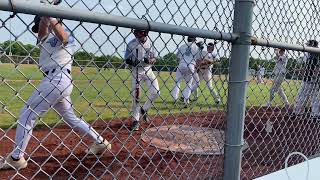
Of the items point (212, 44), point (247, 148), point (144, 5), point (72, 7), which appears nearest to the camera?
point (72, 7)

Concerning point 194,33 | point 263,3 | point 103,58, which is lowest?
point 103,58

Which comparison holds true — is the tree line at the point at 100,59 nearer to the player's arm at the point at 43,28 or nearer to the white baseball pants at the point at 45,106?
the player's arm at the point at 43,28

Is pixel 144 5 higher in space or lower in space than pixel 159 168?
higher

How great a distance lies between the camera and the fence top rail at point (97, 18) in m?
1.52

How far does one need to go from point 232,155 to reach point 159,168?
217cm

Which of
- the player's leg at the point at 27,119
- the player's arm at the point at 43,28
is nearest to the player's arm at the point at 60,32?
the player's arm at the point at 43,28

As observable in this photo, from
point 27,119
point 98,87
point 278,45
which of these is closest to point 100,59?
point 278,45

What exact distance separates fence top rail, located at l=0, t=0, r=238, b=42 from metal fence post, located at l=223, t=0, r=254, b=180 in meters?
0.16

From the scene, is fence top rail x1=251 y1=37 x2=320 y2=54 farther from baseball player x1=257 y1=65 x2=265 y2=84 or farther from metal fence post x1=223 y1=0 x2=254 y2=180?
baseball player x1=257 y1=65 x2=265 y2=84

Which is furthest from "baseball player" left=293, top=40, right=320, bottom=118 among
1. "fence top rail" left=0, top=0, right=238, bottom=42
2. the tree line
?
"fence top rail" left=0, top=0, right=238, bottom=42

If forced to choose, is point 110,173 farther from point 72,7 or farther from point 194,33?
point 72,7

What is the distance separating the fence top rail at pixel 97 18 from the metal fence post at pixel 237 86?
0.16 metres

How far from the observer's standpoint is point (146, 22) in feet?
6.33

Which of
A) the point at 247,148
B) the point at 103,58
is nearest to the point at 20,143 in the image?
the point at 103,58
